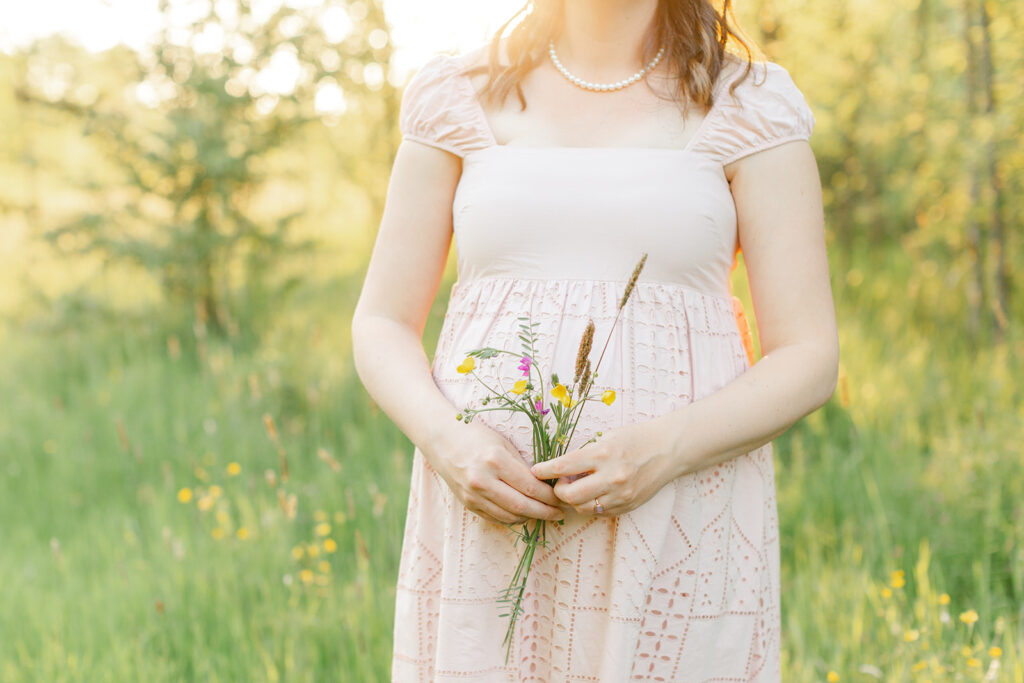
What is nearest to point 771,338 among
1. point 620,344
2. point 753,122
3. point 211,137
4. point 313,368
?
point 620,344

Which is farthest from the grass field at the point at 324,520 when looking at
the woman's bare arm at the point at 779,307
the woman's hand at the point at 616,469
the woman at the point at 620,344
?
the woman's hand at the point at 616,469

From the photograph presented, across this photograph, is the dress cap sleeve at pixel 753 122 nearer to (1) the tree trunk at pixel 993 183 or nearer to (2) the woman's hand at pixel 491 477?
(2) the woman's hand at pixel 491 477

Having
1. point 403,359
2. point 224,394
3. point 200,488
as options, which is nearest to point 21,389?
point 224,394

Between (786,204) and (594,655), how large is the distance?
804mm

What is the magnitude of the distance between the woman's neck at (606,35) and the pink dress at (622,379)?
0.19 metres

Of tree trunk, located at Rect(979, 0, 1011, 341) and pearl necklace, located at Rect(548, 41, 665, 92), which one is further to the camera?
tree trunk, located at Rect(979, 0, 1011, 341)

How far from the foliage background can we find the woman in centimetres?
92

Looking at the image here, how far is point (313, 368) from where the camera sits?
4.32 m

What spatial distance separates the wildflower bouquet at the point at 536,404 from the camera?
1214mm

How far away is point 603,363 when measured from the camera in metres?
1.41

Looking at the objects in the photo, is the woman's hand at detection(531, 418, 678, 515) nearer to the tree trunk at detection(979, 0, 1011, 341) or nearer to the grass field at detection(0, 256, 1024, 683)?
the grass field at detection(0, 256, 1024, 683)

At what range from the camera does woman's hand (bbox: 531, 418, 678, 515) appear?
49.7 inches

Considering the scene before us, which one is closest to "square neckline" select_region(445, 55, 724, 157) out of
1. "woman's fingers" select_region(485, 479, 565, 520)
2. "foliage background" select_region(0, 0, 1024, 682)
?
"woman's fingers" select_region(485, 479, 565, 520)

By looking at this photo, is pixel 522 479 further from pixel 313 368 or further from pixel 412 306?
pixel 313 368
